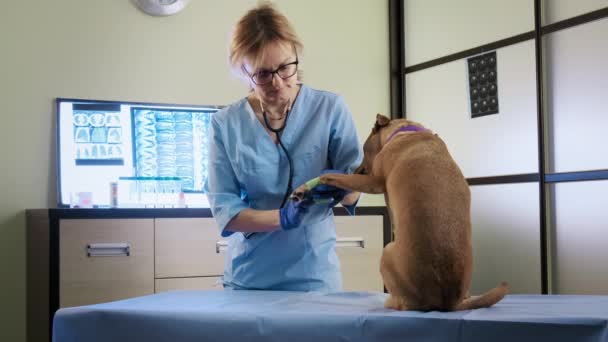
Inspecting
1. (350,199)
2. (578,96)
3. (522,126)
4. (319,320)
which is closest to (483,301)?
(319,320)

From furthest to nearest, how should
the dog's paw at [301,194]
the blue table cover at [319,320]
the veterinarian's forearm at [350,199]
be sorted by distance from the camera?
1. the veterinarian's forearm at [350,199]
2. the dog's paw at [301,194]
3. the blue table cover at [319,320]

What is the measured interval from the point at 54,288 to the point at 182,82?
1203 millimetres

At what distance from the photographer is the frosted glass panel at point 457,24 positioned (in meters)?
3.12

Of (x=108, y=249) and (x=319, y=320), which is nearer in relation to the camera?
(x=319, y=320)

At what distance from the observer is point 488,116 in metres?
3.28

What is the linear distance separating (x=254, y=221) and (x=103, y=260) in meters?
1.16

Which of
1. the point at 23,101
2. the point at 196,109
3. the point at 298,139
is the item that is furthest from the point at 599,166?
the point at 23,101

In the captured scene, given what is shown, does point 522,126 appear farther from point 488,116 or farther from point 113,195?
point 113,195

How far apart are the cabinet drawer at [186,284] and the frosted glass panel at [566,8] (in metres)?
1.82

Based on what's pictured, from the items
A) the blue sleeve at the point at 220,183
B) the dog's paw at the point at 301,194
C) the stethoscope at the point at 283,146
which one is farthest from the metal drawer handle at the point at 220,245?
the dog's paw at the point at 301,194

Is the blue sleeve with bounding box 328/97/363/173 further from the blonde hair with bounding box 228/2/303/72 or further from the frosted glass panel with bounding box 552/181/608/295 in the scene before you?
the frosted glass panel with bounding box 552/181/608/295

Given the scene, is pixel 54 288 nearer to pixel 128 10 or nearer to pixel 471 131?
pixel 128 10

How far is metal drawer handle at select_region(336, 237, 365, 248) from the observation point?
2.95 metres

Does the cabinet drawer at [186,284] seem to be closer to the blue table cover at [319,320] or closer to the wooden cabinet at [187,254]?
the wooden cabinet at [187,254]
